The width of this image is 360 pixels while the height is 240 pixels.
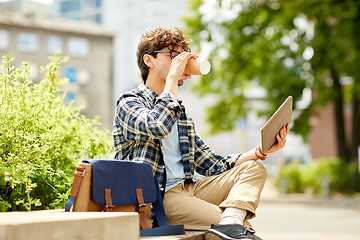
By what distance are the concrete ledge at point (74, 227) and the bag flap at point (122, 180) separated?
34cm

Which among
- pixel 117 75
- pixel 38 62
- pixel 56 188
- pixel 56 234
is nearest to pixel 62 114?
pixel 56 188

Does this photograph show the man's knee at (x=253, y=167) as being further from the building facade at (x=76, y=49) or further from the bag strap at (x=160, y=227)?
the building facade at (x=76, y=49)

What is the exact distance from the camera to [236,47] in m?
18.7

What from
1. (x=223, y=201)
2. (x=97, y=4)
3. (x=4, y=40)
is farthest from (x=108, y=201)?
(x=97, y=4)

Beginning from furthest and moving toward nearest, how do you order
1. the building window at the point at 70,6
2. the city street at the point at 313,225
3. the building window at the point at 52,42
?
the building window at the point at 70,6, the building window at the point at 52,42, the city street at the point at 313,225

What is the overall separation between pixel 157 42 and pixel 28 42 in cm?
5362

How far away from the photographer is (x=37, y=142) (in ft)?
11.5

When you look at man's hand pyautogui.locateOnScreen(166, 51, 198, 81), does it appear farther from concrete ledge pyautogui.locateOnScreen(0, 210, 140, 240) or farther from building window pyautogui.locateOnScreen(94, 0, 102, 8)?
building window pyautogui.locateOnScreen(94, 0, 102, 8)

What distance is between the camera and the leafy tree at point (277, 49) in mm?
16953

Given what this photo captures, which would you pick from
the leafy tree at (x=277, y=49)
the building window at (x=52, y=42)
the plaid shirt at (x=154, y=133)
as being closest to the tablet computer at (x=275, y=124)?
the plaid shirt at (x=154, y=133)

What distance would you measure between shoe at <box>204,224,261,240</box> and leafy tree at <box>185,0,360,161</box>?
14309mm

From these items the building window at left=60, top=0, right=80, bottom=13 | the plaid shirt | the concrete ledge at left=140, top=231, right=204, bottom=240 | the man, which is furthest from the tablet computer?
the building window at left=60, top=0, right=80, bottom=13

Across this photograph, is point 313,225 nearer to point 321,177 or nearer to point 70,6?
point 321,177

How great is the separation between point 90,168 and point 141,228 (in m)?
0.42
